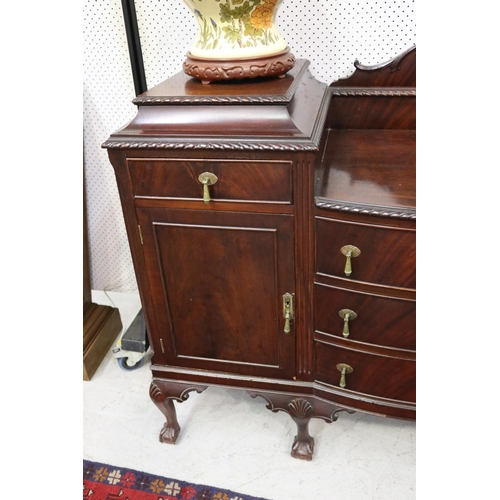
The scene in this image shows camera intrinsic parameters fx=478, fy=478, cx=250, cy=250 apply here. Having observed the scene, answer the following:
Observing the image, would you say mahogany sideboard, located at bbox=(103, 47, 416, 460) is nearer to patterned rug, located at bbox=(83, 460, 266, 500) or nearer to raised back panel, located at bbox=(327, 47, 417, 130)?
raised back panel, located at bbox=(327, 47, 417, 130)

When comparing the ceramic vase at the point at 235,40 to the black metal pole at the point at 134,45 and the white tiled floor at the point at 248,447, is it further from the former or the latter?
the white tiled floor at the point at 248,447

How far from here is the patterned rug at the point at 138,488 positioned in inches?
49.6

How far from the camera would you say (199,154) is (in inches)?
37.9

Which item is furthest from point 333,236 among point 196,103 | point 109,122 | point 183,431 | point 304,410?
point 109,122

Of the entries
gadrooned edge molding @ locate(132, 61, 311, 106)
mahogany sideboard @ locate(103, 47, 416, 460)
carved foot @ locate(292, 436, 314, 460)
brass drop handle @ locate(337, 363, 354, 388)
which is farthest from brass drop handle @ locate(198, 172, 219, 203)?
carved foot @ locate(292, 436, 314, 460)

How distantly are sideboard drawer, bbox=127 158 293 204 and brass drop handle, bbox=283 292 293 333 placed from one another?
0.77ft

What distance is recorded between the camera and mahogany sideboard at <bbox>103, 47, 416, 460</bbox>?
0.95 meters

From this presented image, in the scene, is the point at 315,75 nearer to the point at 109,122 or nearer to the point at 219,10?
the point at 219,10

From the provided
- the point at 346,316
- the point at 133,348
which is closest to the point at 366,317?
the point at 346,316

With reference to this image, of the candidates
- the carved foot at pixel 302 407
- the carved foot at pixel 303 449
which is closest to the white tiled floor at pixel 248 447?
the carved foot at pixel 303 449

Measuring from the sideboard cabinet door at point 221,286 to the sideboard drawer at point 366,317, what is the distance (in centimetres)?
8

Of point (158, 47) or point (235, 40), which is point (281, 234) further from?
point (158, 47)

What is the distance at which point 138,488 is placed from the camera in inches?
50.8

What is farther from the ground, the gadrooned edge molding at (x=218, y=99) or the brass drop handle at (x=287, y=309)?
the gadrooned edge molding at (x=218, y=99)
